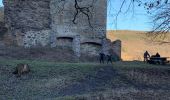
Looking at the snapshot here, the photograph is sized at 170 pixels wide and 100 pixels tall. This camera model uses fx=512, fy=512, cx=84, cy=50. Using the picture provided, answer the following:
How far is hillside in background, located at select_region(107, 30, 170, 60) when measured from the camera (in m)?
56.2

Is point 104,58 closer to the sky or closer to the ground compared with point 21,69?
closer to the sky

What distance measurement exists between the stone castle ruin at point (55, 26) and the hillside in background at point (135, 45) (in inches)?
529

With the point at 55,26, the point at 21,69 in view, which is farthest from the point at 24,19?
the point at 21,69

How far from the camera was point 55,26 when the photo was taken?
38.4 metres

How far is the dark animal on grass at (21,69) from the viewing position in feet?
82.4

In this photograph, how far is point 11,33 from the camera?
1427 inches

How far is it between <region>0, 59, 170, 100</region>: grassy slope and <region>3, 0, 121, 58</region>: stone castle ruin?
8.04 m

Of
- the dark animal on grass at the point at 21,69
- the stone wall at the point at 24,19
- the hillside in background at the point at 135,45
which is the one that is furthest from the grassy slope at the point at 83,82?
the hillside in background at the point at 135,45

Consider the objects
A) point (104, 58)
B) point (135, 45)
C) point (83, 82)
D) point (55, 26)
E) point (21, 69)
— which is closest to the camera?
point (83, 82)

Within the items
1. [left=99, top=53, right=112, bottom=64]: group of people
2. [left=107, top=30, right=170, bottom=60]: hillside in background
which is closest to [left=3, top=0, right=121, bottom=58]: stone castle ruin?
[left=99, top=53, right=112, bottom=64]: group of people

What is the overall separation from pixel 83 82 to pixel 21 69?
A: 3.18 m

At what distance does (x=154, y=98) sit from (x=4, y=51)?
1563cm

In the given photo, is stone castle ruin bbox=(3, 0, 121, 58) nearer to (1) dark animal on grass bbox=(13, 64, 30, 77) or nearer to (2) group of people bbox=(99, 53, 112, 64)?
(2) group of people bbox=(99, 53, 112, 64)

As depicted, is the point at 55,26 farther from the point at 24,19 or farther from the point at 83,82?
the point at 83,82
